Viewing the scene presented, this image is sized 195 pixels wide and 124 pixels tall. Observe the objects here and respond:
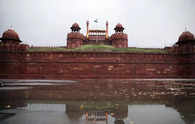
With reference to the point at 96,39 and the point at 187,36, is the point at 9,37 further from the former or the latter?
the point at 187,36

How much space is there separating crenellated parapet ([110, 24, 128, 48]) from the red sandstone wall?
477 inches

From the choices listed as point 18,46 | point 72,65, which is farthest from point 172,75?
point 18,46

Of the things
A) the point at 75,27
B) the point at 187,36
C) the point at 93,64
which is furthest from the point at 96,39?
the point at 187,36

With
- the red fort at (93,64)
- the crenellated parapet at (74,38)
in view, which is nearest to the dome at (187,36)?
the red fort at (93,64)

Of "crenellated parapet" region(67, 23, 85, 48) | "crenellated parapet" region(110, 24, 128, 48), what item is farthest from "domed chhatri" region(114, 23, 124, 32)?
"crenellated parapet" region(67, 23, 85, 48)

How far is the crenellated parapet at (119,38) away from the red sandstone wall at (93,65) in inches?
477

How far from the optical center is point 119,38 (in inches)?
1125

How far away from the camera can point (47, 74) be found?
15.7 meters

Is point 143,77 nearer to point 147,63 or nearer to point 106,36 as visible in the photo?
point 147,63

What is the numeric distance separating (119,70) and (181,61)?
9.78m

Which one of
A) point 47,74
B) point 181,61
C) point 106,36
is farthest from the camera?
point 106,36

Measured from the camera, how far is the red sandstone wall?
15.8 m

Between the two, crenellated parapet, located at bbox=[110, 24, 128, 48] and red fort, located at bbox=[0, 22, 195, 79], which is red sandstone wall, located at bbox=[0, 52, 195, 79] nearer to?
red fort, located at bbox=[0, 22, 195, 79]

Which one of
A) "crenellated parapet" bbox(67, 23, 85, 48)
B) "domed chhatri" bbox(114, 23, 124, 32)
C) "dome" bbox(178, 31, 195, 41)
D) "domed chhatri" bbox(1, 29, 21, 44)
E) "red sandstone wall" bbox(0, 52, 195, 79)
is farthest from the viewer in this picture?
"domed chhatri" bbox(114, 23, 124, 32)
